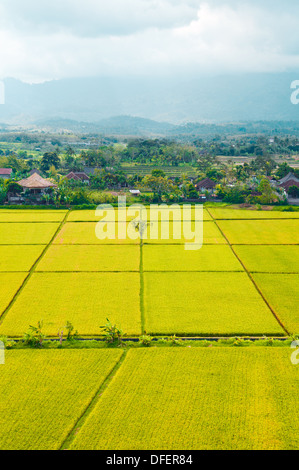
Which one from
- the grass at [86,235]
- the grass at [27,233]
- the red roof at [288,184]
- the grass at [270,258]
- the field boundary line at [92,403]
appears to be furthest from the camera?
the red roof at [288,184]

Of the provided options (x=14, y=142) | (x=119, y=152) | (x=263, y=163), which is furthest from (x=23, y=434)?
(x=14, y=142)

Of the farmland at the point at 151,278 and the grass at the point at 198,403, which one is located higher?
the farmland at the point at 151,278

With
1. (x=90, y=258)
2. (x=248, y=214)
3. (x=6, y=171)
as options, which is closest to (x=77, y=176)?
(x=6, y=171)

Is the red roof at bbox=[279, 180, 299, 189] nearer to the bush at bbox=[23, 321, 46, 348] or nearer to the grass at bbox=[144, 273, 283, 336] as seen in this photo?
the grass at bbox=[144, 273, 283, 336]

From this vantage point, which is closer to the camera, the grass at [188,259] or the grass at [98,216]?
the grass at [188,259]

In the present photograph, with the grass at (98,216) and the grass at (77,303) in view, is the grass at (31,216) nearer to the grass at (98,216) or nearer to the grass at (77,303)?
the grass at (98,216)

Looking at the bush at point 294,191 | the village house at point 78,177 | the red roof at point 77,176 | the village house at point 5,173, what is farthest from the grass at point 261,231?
the village house at point 5,173
